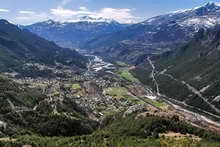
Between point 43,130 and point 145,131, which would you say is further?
point 43,130

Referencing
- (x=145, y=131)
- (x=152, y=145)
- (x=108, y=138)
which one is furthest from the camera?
(x=145, y=131)

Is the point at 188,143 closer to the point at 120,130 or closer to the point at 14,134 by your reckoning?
the point at 120,130

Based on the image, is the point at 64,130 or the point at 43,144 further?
the point at 64,130

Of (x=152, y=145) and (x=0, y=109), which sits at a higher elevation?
(x=0, y=109)

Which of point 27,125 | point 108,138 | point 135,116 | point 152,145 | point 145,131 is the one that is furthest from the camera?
point 135,116

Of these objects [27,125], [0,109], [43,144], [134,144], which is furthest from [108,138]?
[0,109]

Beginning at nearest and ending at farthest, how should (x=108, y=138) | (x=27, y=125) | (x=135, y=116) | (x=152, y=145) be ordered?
(x=152, y=145), (x=108, y=138), (x=27, y=125), (x=135, y=116)

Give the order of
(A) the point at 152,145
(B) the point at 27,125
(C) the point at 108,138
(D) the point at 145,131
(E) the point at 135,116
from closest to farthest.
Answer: (A) the point at 152,145, (C) the point at 108,138, (D) the point at 145,131, (B) the point at 27,125, (E) the point at 135,116

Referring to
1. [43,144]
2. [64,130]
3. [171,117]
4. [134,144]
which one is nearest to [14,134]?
[43,144]

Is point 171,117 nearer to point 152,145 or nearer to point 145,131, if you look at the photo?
point 145,131
